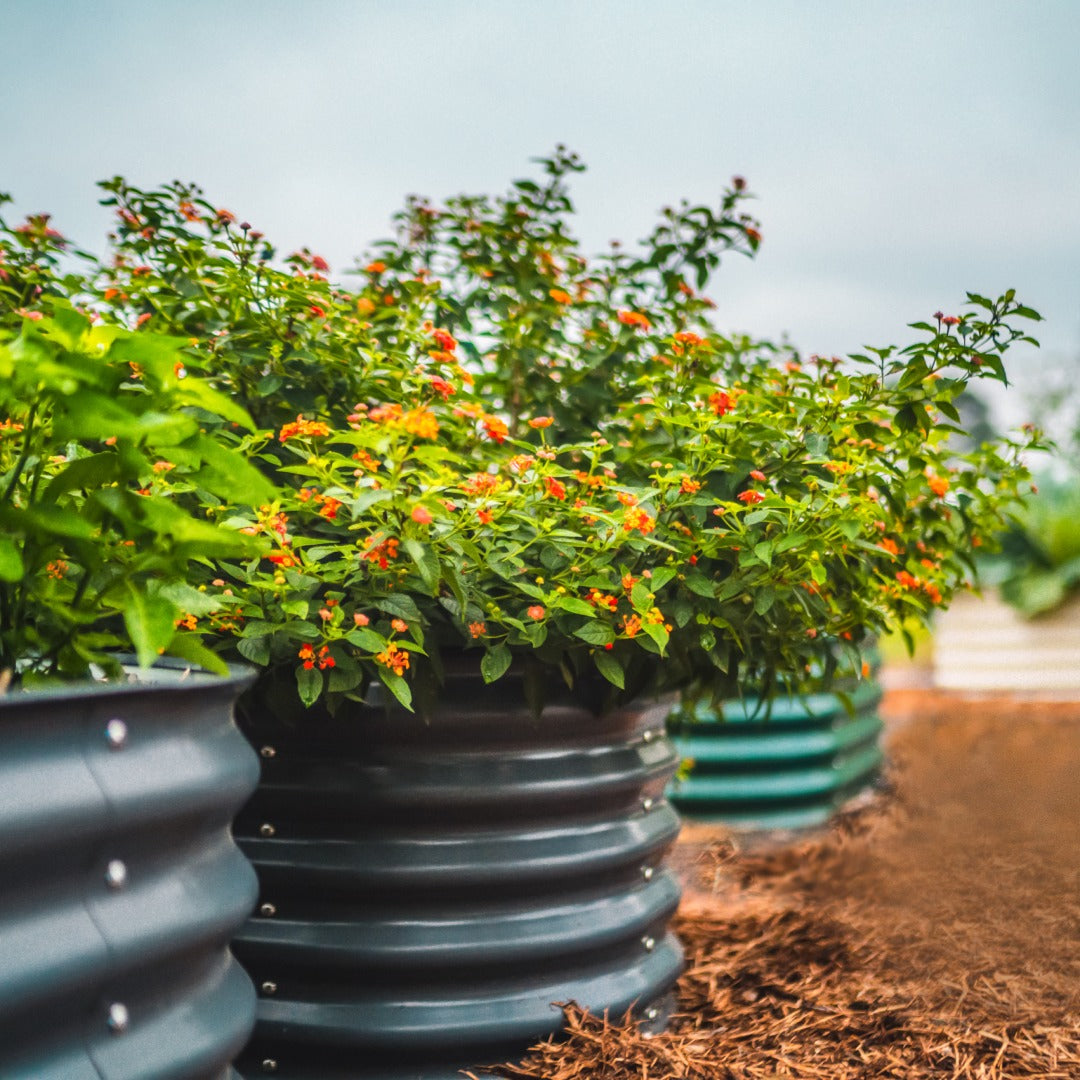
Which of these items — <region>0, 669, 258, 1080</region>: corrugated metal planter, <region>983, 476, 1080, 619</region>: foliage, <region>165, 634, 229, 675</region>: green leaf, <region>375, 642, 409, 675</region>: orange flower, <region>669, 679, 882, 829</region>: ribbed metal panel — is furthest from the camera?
<region>983, 476, 1080, 619</region>: foliage

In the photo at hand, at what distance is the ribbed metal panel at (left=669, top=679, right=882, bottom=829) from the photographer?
11.8 ft

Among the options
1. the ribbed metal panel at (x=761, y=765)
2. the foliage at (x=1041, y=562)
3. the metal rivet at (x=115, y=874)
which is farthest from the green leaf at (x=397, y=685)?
the foliage at (x=1041, y=562)

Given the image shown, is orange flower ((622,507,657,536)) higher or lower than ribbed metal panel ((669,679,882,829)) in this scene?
higher

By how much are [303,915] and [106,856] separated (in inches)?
27.5

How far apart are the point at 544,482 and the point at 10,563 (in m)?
0.74

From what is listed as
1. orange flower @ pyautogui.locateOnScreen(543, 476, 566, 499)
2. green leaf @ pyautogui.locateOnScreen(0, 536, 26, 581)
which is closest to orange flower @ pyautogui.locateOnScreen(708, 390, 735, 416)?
orange flower @ pyautogui.locateOnScreen(543, 476, 566, 499)

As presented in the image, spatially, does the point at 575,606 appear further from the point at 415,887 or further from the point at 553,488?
the point at 415,887

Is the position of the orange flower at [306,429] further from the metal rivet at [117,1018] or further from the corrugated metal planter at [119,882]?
the metal rivet at [117,1018]

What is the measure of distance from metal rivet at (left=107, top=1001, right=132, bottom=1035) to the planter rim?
264mm

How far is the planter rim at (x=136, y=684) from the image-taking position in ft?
2.91

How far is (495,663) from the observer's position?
1.48 m

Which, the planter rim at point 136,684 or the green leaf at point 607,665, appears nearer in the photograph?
the planter rim at point 136,684

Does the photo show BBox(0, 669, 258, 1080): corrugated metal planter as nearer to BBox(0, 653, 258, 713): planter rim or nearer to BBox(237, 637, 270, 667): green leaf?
BBox(0, 653, 258, 713): planter rim

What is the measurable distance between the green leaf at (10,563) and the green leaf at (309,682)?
0.50 metres
